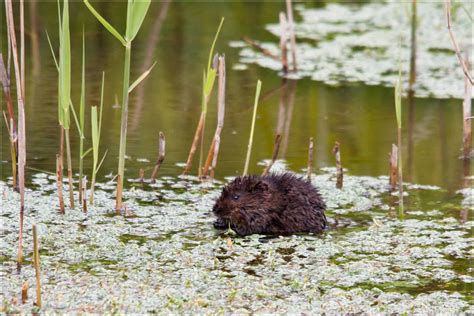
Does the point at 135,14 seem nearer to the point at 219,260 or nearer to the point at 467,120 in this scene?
the point at 219,260

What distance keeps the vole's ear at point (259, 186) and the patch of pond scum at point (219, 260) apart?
0.38m

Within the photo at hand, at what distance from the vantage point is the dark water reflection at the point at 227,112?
8.56 m

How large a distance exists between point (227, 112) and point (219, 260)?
431 centimetres

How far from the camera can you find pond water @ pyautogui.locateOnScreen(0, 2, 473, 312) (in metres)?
5.43

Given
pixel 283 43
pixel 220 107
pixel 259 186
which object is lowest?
pixel 259 186

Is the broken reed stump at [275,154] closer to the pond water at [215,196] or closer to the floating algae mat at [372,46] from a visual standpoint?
the pond water at [215,196]

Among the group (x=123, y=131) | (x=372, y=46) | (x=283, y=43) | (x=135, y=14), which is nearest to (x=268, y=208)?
(x=123, y=131)

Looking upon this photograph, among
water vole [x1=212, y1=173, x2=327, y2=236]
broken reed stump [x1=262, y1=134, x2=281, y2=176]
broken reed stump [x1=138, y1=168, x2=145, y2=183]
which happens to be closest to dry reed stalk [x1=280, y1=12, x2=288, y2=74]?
broken reed stump [x1=262, y1=134, x2=281, y2=176]

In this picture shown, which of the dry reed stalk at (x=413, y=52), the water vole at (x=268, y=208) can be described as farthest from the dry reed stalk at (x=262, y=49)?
the water vole at (x=268, y=208)

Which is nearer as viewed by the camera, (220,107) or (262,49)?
(220,107)

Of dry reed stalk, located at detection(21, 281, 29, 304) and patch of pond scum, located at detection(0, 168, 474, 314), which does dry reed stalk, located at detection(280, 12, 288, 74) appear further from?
dry reed stalk, located at detection(21, 281, 29, 304)

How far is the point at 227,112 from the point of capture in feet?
33.3

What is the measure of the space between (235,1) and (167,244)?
29.7 ft

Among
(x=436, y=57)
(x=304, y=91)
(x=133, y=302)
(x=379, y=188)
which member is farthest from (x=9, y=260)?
(x=436, y=57)
